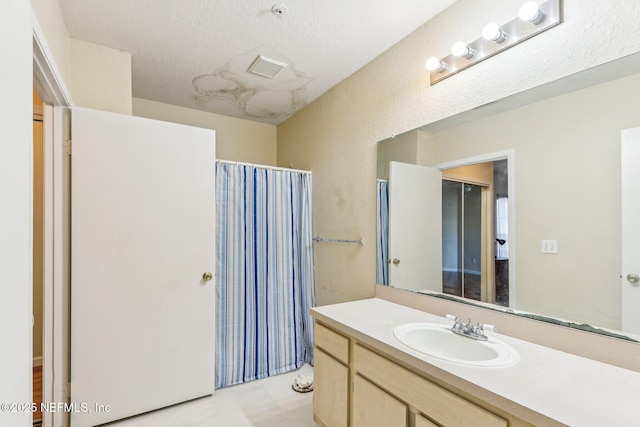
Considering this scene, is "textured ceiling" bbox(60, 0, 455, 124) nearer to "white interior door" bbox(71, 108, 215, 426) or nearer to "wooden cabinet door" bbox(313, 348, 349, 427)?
"white interior door" bbox(71, 108, 215, 426)

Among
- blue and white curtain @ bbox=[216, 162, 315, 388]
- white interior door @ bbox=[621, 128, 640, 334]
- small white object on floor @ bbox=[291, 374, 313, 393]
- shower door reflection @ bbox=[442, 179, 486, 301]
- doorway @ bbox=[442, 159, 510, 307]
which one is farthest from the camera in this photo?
blue and white curtain @ bbox=[216, 162, 315, 388]

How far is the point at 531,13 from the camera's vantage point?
4.24 ft

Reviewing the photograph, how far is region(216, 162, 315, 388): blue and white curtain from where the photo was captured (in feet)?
8.06

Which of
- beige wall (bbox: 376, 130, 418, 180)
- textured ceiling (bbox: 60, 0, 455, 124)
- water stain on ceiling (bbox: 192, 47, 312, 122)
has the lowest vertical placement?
beige wall (bbox: 376, 130, 418, 180)

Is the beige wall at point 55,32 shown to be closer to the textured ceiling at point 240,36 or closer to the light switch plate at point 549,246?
the textured ceiling at point 240,36

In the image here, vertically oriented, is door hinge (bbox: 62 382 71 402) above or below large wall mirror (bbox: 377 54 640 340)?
below

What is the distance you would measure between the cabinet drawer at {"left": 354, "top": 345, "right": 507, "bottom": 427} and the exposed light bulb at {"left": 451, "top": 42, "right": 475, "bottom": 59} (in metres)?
1.55

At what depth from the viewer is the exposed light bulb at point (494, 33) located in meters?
1.43

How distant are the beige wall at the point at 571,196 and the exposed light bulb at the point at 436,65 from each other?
1.51ft

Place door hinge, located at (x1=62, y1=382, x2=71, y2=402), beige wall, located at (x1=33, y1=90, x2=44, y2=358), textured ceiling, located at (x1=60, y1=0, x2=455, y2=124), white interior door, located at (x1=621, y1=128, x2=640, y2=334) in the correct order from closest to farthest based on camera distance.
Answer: white interior door, located at (x1=621, y1=128, x2=640, y2=334), textured ceiling, located at (x1=60, y1=0, x2=455, y2=124), door hinge, located at (x1=62, y1=382, x2=71, y2=402), beige wall, located at (x1=33, y1=90, x2=44, y2=358)

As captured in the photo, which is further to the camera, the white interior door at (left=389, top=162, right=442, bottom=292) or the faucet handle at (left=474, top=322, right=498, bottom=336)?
the white interior door at (left=389, top=162, right=442, bottom=292)

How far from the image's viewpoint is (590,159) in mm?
1195
